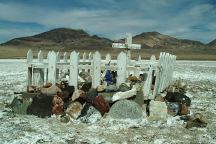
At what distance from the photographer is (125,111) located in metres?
10.3

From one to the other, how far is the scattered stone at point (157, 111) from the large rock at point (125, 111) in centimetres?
31

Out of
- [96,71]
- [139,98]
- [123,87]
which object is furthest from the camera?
[96,71]

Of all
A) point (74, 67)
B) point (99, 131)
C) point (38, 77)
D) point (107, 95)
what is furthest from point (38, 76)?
point (99, 131)

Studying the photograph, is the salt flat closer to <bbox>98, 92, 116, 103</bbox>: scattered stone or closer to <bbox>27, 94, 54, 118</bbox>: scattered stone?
<bbox>27, 94, 54, 118</bbox>: scattered stone

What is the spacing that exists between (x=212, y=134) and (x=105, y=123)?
8.87 ft

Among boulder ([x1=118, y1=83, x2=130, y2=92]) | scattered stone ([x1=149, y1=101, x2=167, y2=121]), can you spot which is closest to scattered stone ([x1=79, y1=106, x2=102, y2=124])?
boulder ([x1=118, y1=83, x2=130, y2=92])

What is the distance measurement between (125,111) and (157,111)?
907mm

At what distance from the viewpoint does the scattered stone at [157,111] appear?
1039 centimetres

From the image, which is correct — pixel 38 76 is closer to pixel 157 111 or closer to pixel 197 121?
pixel 157 111

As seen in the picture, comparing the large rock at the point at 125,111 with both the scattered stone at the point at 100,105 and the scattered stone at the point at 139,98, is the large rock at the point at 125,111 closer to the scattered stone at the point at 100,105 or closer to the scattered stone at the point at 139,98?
the scattered stone at the point at 100,105

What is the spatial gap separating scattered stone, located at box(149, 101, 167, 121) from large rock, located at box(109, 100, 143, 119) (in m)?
0.31

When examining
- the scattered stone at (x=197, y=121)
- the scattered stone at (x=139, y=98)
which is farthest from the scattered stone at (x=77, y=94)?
the scattered stone at (x=197, y=121)

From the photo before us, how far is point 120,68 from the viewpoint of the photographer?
1170cm

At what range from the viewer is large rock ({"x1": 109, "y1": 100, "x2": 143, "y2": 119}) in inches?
406
